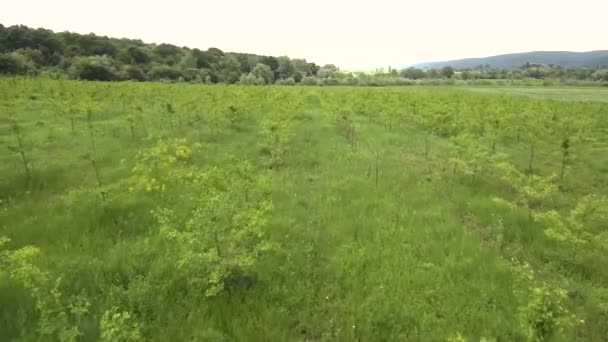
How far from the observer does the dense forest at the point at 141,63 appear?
59.0 metres

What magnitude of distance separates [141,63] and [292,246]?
75.6 metres

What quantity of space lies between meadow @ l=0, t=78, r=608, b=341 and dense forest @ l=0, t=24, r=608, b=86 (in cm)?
4600

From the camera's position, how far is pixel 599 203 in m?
9.04

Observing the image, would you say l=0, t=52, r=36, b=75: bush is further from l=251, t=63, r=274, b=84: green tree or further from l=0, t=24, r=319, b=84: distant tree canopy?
l=251, t=63, r=274, b=84: green tree

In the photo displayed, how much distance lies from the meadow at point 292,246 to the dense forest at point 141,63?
46.0m

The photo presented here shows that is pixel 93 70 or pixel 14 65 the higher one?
pixel 14 65

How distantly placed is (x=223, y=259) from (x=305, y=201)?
14.5 ft

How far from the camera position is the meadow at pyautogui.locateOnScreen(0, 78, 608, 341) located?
6.38 metres

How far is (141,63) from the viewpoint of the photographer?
76562mm

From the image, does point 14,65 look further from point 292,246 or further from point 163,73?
point 292,246

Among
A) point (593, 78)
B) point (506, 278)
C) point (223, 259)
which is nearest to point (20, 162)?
point (223, 259)

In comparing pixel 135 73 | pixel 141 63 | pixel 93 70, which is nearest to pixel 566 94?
pixel 135 73

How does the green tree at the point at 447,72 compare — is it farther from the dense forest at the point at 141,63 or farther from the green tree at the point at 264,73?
the green tree at the point at 264,73

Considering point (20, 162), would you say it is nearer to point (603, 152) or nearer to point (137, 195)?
point (137, 195)
